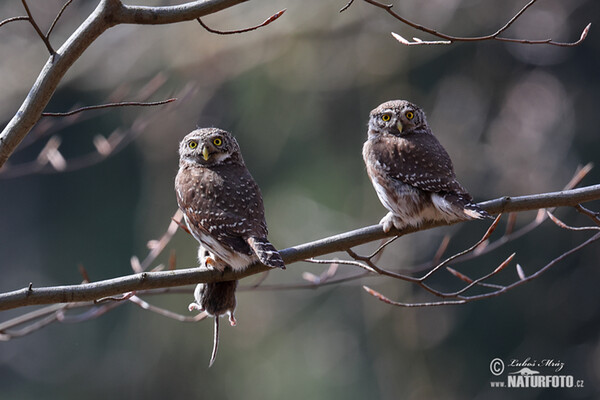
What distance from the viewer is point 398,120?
4.43 m

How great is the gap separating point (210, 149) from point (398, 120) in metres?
1.07

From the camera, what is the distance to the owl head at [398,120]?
174 inches

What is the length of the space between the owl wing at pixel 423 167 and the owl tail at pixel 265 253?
3.11 ft

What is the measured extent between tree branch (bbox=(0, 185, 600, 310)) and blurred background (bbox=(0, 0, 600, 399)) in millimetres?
5491

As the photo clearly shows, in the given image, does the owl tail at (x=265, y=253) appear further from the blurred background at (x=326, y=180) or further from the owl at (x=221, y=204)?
the blurred background at (x=326, y=180)

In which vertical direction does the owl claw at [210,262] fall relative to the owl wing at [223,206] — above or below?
below

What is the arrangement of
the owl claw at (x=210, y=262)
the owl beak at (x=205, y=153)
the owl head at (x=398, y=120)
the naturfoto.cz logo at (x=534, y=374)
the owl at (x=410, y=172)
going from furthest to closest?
1. the naturfoto.cz logo at (x=534, y=374)
2. the owl head at (x=398, y=120)
3. the owl beak at (x=205, y=153)
4. the owl at (x=410, y=172)
5. the owl claw at (x=210, y=262)

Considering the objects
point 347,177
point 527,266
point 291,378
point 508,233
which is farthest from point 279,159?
point 508,233

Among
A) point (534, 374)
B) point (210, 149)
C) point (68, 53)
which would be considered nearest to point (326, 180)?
point (534, 374)

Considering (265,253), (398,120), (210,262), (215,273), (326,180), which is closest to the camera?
(265,253)

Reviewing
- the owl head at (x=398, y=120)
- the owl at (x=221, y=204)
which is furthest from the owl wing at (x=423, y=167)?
the owl at (x=221, y=204)

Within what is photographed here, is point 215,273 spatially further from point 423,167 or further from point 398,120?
point 398,120

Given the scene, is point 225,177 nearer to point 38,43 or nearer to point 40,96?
point 40,96

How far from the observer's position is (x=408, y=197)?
12.9 feet
